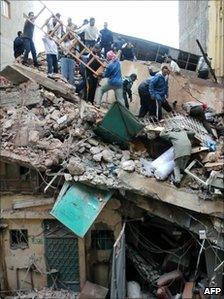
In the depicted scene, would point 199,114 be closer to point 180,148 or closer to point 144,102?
point 144,102

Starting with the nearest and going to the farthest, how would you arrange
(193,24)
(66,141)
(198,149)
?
1. (198,149)
2. (66,141)
3. (193,24)

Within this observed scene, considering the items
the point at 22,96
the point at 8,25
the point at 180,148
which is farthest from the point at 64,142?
the point at 8,25

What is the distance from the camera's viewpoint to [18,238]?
1196 cm

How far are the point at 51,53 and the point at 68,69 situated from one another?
658mm

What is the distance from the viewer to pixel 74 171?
Result: 955cm

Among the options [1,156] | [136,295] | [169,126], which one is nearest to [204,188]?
[169,126]

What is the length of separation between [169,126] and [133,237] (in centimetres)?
326

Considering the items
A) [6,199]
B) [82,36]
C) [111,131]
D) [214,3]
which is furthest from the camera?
[214,3]

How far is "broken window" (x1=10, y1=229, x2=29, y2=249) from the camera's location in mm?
11891

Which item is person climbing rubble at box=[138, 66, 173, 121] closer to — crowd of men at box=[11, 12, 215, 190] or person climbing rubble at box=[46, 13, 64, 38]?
crowd of men at box=[11, 12, 215, 190]

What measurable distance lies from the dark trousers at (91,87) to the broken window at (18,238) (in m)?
4.07

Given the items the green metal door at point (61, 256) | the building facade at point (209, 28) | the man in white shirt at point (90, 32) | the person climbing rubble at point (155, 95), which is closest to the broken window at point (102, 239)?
the green metal door at point (61, 256)

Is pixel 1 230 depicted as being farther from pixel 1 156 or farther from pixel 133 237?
pixel 133 237

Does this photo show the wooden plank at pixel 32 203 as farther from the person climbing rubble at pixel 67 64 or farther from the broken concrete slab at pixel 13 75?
the person climbing rubble at pixel 67 64
